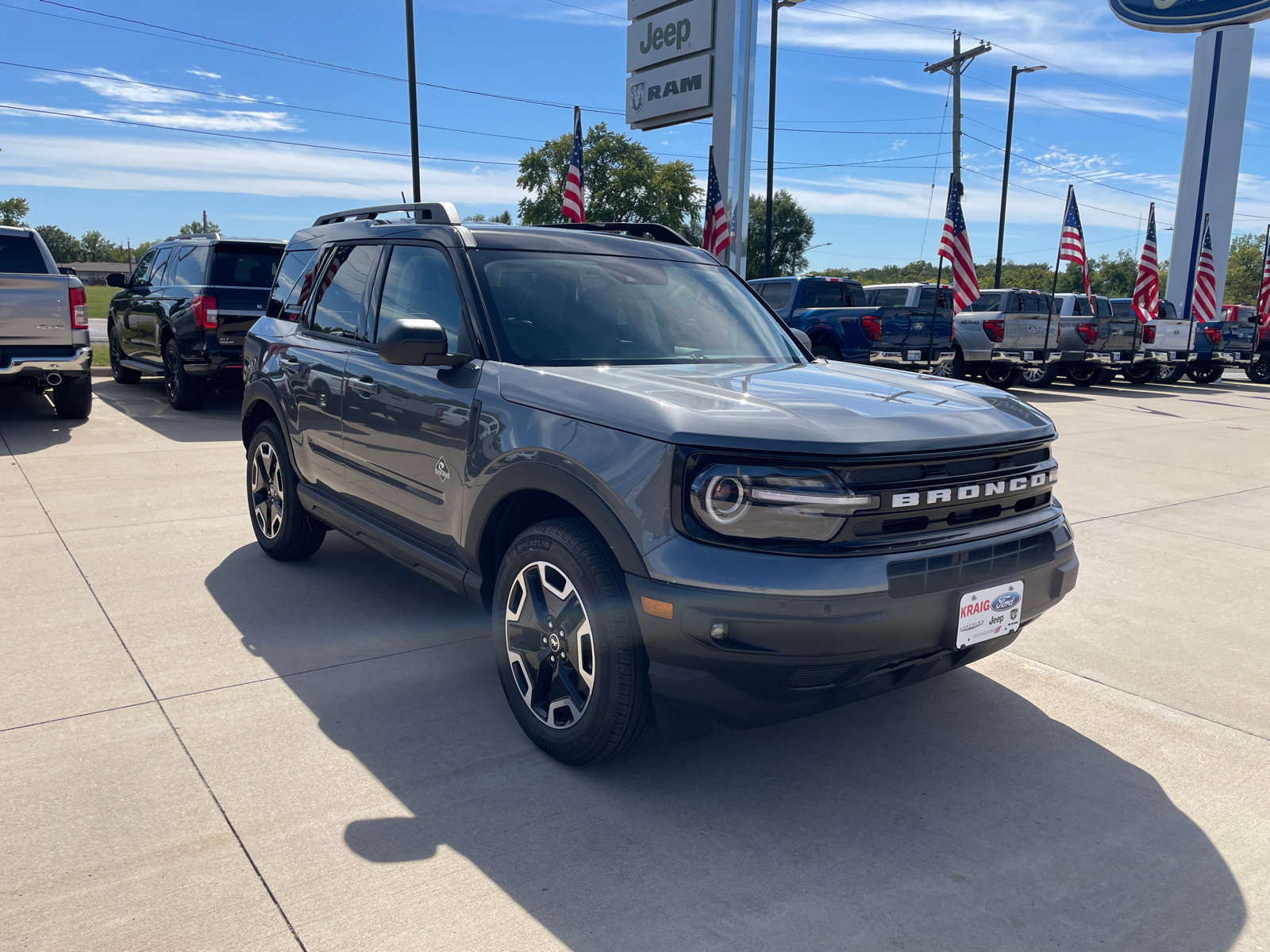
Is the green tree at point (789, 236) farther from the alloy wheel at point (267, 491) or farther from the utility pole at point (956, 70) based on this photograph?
the alloy wheel at point (267, 491)

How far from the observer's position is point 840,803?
309 cm

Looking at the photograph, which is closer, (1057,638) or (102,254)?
(1057,638)

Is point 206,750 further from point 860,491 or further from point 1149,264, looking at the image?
point 1149,264

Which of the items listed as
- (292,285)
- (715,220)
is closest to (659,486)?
(292,285)

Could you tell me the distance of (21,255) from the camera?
31.8 ft

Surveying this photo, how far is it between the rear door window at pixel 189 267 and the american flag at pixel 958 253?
13.1 meters

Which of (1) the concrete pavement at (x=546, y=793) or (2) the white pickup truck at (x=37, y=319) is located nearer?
(1) the concrete pavement at (x=546, y=793)

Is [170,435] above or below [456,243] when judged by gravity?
below

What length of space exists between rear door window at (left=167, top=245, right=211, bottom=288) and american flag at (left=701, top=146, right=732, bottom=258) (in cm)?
894

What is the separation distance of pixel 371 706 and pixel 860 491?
6.83 feet

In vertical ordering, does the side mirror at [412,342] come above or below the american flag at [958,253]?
below

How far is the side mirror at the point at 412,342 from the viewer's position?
3469mm

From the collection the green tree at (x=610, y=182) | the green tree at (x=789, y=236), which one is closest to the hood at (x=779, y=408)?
the green tree at (x=610, y=182)

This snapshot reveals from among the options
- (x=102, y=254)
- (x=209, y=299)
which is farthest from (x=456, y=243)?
(x=102, y=254)
